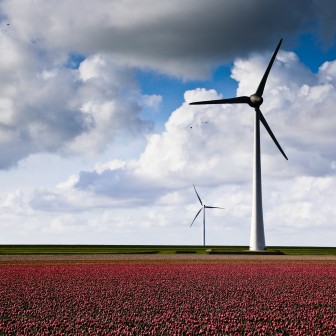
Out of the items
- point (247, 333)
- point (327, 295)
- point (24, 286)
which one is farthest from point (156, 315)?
point (24, 286)

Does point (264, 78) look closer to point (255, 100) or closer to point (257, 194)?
point (255, 100)

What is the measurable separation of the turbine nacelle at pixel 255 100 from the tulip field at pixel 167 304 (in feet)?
165

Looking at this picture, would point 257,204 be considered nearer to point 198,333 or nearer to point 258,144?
point 258,144

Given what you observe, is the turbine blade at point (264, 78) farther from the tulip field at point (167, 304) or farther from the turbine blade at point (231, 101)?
the tulip field at point (167, 304)

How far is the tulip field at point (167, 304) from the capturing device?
17016 mm

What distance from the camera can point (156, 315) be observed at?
61.8 ft

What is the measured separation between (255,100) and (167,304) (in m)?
65.0

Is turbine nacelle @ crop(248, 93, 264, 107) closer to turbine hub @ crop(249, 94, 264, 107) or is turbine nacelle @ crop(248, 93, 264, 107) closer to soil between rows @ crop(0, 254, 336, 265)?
turbine hub @ crop(249, 94, 264, 107)

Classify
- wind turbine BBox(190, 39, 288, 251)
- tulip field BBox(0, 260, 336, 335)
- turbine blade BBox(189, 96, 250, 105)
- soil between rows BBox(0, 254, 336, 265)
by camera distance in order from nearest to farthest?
tulip field BBox(0, 260, 336, 335) → soil between rows BBox(0, 254, 336, 265) → wind turbine BBox(190, 39, 288, 251) → turbine blade BBox(189, 96, 250, 105)

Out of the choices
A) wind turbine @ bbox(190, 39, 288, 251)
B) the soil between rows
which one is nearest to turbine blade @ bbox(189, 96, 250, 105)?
wind turbine @ bbox(190, 39, 288, 251)

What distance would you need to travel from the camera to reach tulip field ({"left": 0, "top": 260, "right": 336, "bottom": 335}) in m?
17.0

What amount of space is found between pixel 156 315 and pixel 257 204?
2470 inches

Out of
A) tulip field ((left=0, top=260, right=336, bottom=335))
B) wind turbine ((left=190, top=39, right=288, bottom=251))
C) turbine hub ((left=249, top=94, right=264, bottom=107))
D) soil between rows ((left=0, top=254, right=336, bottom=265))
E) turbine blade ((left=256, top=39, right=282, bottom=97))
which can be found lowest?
tulip field ((left=0, top=260, right=336, bottom=335))

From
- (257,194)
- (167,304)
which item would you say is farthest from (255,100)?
(167,304)
